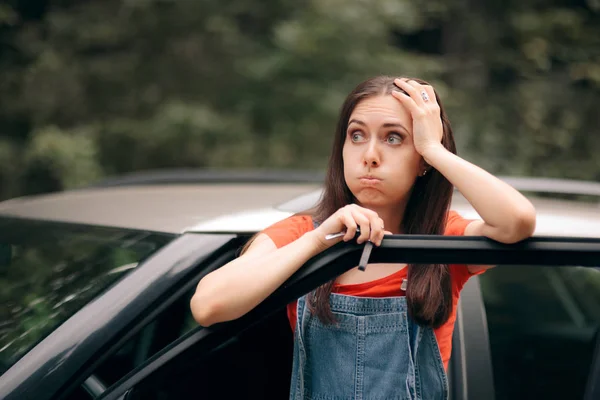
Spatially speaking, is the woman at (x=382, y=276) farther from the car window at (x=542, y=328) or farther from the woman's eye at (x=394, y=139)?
the car window at (x=542, y=328)

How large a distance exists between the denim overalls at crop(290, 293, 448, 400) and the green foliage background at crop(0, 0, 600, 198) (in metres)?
4.69

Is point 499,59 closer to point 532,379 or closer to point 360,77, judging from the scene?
point 360,77

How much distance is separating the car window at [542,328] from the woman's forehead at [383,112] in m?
1.00

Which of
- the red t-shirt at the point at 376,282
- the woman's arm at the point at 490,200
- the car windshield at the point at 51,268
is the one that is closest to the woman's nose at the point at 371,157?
the woman's arm at the point at 490,200

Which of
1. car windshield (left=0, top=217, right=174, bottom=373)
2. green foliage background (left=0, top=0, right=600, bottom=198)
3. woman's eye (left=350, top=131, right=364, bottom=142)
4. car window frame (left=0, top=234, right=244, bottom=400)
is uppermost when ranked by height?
green foliage background (left=0, top=0, right=600, bottom=198)

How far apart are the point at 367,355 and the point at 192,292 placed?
435 millimetres

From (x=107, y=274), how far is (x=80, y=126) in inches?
230

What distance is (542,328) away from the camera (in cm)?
254

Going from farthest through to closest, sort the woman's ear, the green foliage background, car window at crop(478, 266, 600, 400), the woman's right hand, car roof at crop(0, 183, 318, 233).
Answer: the green foliage background, car window at crop(478, 266, 600, 400), car roof at crop(0, 183, 318, 233), the woman's ear, the woman's right hand

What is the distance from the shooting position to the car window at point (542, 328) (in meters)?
2.27

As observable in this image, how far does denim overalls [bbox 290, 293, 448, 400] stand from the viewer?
4.78ft

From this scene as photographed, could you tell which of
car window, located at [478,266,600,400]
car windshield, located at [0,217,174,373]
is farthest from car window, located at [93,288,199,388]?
car window, located at [478,266,600,400]

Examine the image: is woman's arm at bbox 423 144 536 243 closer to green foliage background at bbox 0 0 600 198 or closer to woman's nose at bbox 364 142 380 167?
woman's nose at bbox 364 142 380 167

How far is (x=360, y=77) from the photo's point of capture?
6176 millimetres
